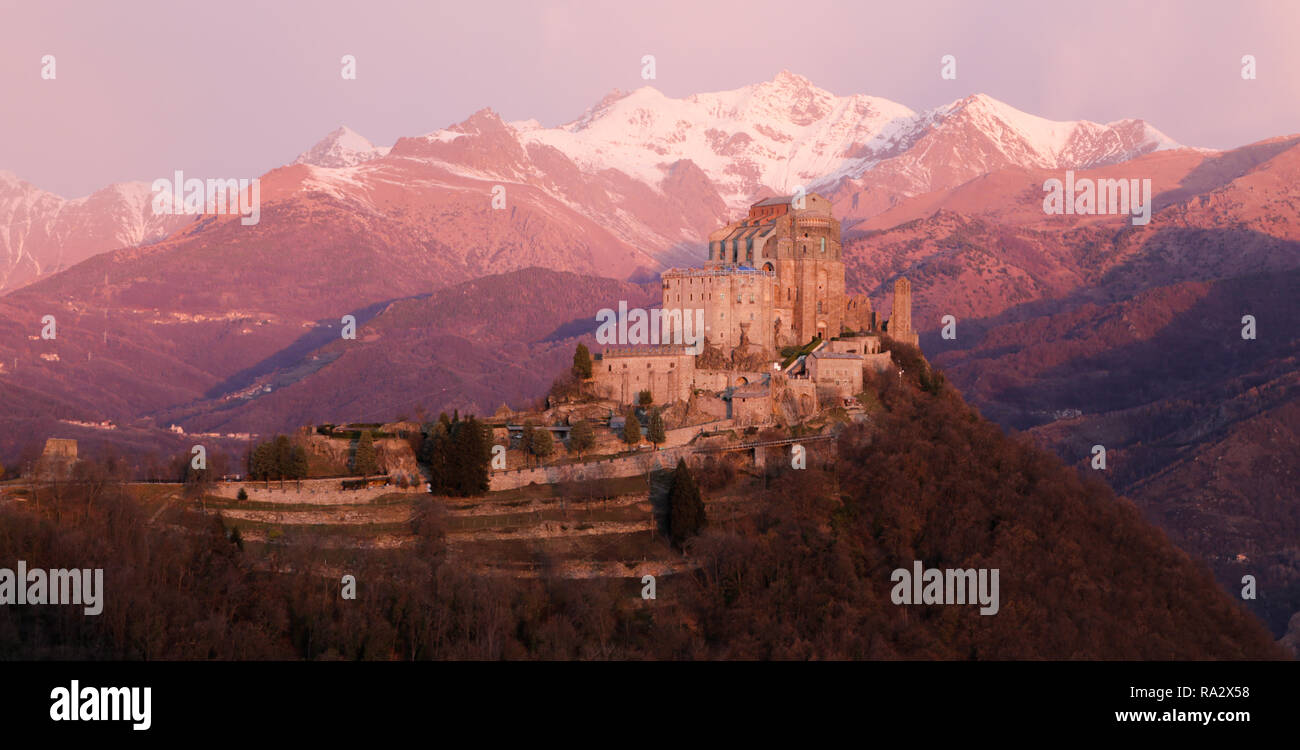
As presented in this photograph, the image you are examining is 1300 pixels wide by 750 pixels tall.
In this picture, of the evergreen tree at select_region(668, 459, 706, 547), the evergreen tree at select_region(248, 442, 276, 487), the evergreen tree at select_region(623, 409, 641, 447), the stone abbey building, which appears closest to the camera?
the evergreen tree at select_region(668, 459, 706, 547)

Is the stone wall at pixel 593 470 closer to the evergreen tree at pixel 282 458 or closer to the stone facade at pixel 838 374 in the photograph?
the evergreen tree at pixel 282 458

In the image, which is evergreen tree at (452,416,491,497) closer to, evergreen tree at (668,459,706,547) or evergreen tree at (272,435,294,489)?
evergreen tree at (272,435,294,489)

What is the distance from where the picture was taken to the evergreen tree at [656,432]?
65688 millimetres

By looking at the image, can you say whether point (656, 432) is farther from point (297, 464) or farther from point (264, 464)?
point (264, 464)

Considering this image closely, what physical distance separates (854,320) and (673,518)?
26.9 metres

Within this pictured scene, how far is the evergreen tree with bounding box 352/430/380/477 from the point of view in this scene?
6294 centimetres

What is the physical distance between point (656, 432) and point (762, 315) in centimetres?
1335

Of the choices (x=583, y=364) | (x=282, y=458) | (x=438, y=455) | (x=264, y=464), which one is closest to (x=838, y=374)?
(x=583, y=364)

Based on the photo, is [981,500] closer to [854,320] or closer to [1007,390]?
[854,320]

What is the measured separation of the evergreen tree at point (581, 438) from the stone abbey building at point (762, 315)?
6.83 m

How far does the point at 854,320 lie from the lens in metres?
81.7

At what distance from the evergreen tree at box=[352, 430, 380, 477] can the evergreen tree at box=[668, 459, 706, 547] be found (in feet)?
46.1

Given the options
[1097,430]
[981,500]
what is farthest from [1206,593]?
[1097,430]

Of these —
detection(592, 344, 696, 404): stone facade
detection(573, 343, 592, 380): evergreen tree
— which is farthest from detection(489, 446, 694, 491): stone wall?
detection(573, 343, 592, 380): evergreen tree
